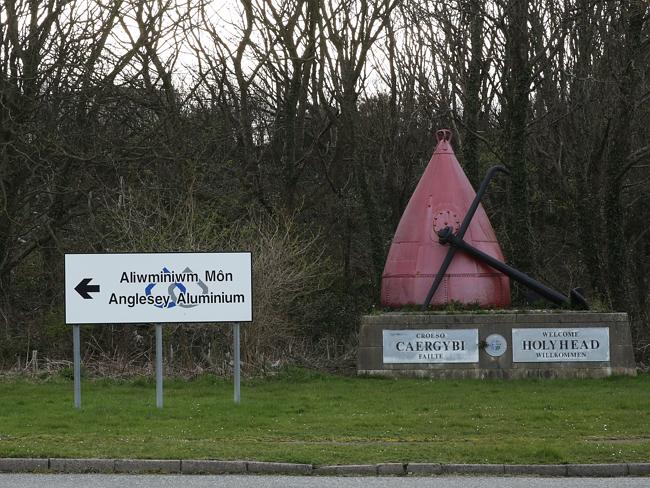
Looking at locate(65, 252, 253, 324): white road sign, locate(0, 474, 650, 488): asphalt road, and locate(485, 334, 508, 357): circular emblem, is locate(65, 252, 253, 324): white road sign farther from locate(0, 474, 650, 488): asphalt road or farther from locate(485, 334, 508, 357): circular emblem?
locate(485, 334, 508, 357): circular emblem

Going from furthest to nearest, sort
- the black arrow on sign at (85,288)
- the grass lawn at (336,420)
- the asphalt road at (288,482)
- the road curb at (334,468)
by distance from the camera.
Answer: the black arrow on sign at (85,288), the grass lawn at (336,420), the road curb at (334,468), the asphalt road at (288,482)

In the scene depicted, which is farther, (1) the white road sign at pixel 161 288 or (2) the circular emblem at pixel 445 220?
(2) the circular emblem at pixel 445 220

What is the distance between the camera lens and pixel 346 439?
11977 mm

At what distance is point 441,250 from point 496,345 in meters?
2.19

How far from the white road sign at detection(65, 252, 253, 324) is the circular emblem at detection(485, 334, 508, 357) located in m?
5.57

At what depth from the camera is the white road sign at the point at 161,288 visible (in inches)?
595

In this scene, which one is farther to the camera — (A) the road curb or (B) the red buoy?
(B) the red buoy

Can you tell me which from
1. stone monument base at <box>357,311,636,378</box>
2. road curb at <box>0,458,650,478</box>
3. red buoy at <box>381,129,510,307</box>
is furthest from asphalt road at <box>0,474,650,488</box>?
red buoy at <box>381,129,510,307</box>

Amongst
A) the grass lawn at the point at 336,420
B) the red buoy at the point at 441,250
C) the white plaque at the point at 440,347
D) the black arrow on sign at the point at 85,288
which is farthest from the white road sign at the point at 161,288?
the red buoy at the point at 441,250

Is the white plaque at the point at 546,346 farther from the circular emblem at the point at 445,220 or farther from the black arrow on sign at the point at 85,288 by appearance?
the black arrow on sign at the point at 85,288

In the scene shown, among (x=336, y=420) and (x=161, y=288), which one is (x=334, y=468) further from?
(x=161, y=288)

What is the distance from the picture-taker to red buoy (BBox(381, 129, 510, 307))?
20.4 m

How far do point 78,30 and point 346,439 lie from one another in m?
14.6

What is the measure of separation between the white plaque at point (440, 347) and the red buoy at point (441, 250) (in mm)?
1172
